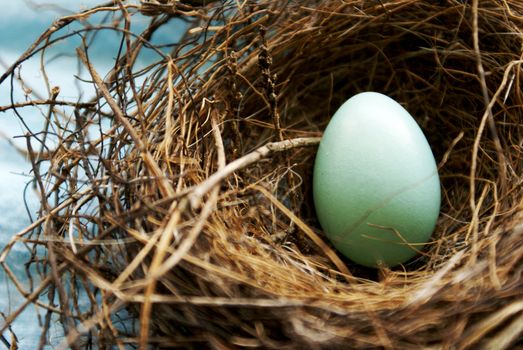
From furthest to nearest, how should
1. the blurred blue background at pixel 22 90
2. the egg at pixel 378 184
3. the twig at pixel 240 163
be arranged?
the blurred blue background at pixel 22 90, the egg at pixel 378 184, the twig at pixel 240 163

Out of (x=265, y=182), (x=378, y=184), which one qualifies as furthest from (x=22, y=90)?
(x=378, y=184)

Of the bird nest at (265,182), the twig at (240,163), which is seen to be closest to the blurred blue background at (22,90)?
the bird nest at (265,182)

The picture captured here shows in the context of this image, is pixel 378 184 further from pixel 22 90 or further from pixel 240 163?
pixel 22 90

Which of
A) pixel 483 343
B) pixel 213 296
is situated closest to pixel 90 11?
pixel 213 296

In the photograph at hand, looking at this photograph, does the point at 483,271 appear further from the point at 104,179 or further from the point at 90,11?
the point at 90,11

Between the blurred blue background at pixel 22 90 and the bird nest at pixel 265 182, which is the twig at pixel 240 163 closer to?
the bird nest at pixel 265 182
